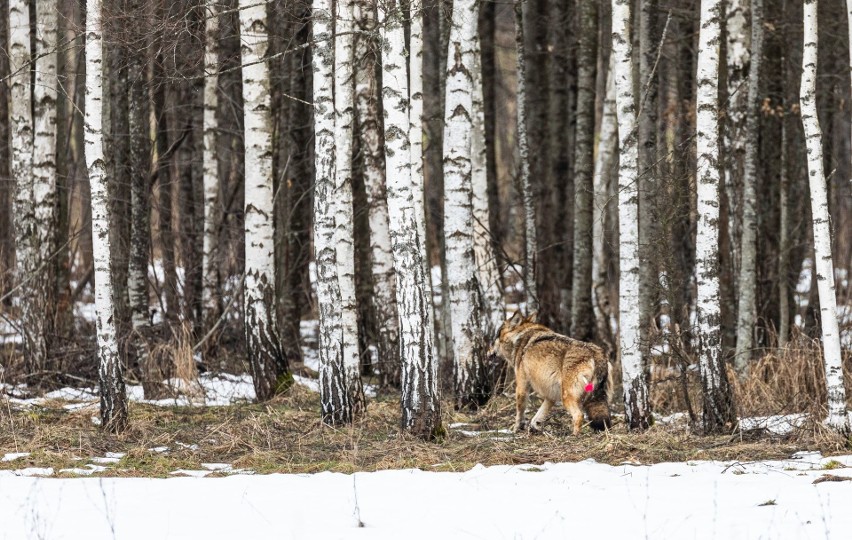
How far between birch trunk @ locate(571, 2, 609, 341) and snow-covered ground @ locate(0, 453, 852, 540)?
8209mm

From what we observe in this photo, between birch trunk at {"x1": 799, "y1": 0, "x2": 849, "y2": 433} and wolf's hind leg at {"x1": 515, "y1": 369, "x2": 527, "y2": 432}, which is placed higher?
birch trunk at {"x1": 799, "y1": 0, "x2": 849, "y2": 433}

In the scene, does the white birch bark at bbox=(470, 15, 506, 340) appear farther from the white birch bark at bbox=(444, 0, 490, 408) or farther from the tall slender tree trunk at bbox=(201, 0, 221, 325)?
the tall slender tree trunk at bbox=(201, 0, 221, 325)

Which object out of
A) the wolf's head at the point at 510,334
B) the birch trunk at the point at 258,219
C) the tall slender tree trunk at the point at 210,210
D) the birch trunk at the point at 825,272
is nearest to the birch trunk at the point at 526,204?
the wolf's head at the point at 510,334

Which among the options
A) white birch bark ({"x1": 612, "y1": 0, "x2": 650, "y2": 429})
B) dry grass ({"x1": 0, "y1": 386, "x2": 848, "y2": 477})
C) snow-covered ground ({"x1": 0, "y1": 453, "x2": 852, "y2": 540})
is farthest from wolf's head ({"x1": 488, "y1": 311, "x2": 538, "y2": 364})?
snow-covered ground ({"x1": 0, "y1": 453, "x2": 852, "y2": 540})

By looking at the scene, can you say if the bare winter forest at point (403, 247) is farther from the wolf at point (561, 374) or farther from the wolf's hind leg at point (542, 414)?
the wolf's hind leg at point (542, 414)

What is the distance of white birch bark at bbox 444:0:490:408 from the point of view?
38.8ft

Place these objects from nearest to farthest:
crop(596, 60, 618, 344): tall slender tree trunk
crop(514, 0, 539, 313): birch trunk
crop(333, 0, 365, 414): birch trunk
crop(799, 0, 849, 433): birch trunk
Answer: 1. crop(799, 0, 849, 433): birch trunk
2. crop(333, 0, 365, 414): birch trunk
3. crop(514, 0, 539, 313): birch trunk
4. crop(596, 60, 618, 344): tall slender tree trunk

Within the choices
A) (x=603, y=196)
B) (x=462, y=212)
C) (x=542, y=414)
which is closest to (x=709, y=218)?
(x=542, y=414)

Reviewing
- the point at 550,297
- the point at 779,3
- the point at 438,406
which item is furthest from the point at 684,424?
the point at 779,3

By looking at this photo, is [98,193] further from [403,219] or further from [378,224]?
[378,224]

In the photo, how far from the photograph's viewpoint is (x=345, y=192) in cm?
1125

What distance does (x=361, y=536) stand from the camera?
21.8 ft

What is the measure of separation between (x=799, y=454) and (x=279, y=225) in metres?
10.3

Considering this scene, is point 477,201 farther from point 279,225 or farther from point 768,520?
point 768,520
